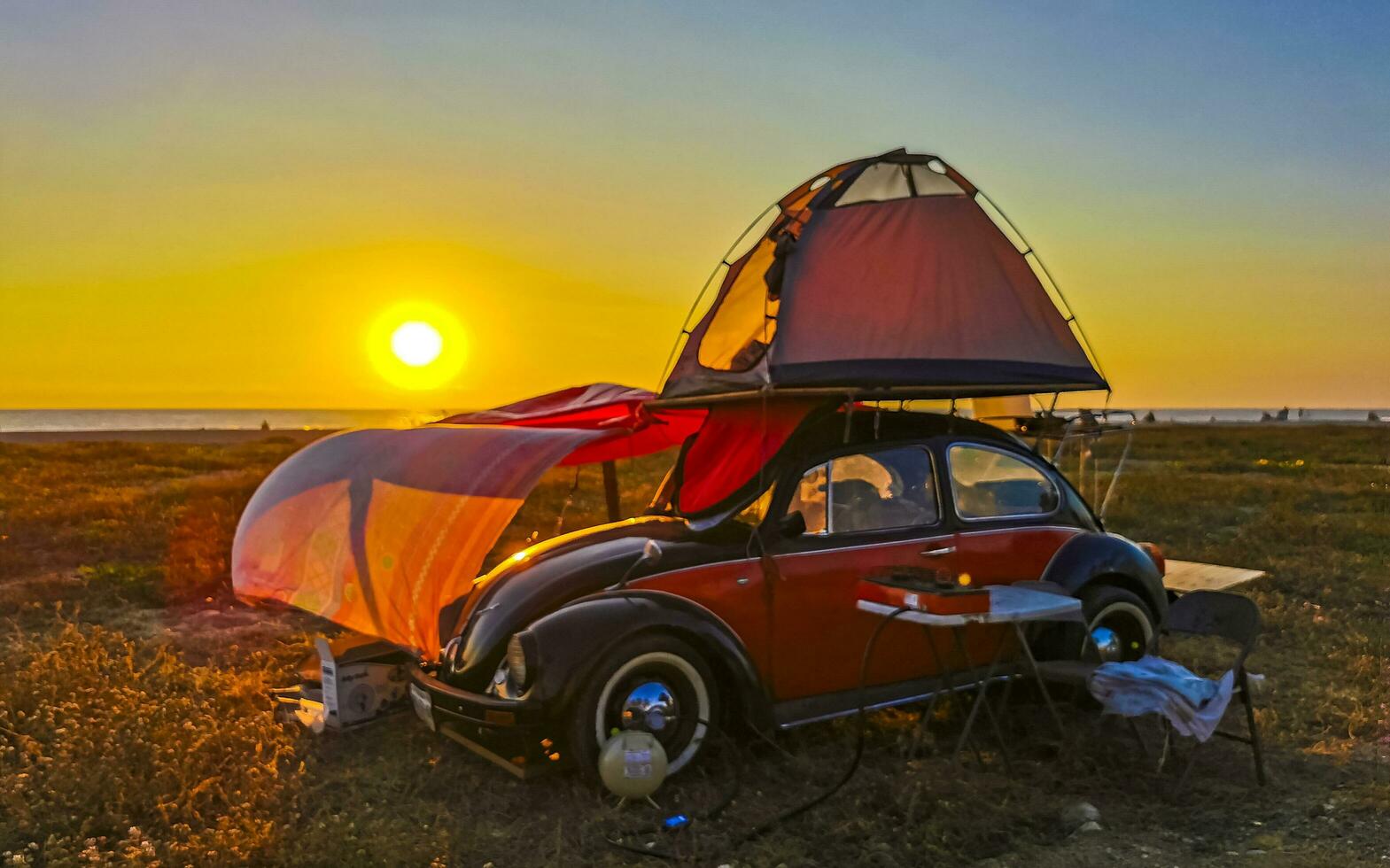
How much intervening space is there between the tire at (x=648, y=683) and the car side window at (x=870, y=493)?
3.68ft

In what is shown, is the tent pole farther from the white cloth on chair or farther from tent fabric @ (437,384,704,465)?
the white cloth on chair

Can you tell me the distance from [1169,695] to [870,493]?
1.91m

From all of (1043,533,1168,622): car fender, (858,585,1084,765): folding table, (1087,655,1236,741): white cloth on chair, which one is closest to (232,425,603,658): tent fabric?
(858,585,1084,765): folding table

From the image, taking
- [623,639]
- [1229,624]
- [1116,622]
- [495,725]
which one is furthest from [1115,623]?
[495,725]

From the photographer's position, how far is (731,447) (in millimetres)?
6758

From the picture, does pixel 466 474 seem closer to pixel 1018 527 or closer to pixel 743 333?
pixel 743 333

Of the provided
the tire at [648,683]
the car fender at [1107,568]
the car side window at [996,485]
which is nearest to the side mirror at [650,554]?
the tire at [648,683]

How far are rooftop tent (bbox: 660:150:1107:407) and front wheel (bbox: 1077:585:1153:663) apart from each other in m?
1.41

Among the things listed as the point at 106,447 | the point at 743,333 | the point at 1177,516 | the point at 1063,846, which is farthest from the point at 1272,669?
the point at 106,447

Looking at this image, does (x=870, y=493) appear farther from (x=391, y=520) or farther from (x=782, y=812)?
(x=391, y=520)

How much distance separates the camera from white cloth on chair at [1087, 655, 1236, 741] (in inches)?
207

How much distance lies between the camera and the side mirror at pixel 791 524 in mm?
5816

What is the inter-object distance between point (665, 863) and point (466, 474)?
9.20 feet

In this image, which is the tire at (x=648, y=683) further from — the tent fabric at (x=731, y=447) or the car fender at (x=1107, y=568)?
the car fender at (x=1107, y=568)
